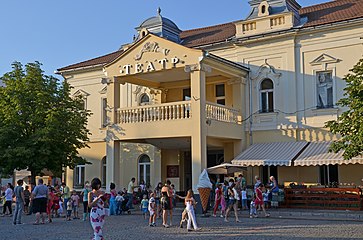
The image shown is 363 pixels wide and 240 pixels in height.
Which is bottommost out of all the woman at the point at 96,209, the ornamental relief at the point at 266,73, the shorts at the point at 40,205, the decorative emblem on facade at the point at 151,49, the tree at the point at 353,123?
the shorts at the point at 40,205

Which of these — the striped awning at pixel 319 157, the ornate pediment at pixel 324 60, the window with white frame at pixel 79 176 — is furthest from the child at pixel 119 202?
the ornate pediment at pixel 324 60

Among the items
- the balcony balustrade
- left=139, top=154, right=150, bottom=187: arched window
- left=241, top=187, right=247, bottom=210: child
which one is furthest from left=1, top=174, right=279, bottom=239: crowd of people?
the balcony balustrade

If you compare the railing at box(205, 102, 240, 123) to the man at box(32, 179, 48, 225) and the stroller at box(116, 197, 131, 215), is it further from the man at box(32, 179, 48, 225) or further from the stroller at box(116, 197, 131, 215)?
the man at box(32, 179, 48, 225)

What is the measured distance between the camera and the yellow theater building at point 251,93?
71.6 feet

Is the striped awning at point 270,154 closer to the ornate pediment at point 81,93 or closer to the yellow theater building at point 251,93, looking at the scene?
the yellow theater building at point 251,93

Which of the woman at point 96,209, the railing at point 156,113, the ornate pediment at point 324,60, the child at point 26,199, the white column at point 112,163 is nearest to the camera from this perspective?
the woman at point 96,209

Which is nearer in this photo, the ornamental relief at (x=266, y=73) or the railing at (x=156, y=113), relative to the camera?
the railing at (x=156, y=113)

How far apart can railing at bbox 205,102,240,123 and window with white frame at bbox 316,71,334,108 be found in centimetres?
392

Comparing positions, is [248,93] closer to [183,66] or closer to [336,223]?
[183,66]

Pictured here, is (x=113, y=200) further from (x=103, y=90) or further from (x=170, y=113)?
(x=103, y=90)

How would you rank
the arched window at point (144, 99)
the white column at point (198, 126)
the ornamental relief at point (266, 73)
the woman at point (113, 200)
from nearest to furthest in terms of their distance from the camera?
the white column at point (198, 126)
the woman at point (113, 200)
the ornamental relief at point (266, 73)
the arched window at point (144, 99)

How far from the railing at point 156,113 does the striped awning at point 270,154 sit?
3215 millimetres

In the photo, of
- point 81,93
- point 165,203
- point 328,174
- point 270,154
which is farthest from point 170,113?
point 81,93

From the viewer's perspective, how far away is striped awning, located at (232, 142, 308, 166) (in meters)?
21.5
